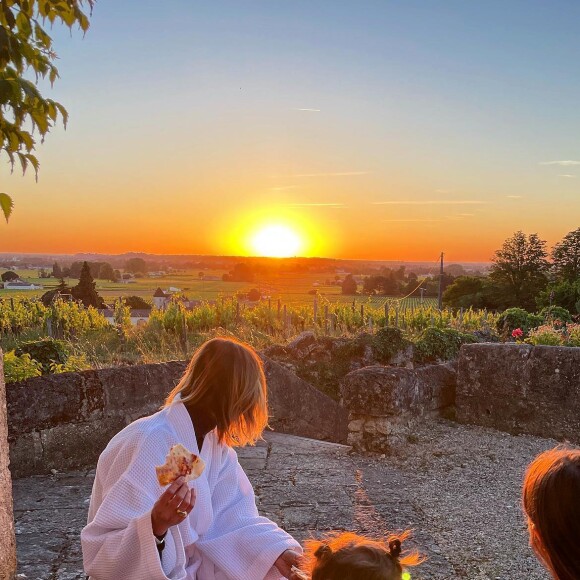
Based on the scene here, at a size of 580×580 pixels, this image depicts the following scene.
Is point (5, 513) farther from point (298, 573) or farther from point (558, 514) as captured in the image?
point (558, 514)

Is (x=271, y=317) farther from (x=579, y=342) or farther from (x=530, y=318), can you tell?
(x=579, y=342)

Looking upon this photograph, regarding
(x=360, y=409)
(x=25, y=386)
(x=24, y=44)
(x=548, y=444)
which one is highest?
(x=24, y=44)

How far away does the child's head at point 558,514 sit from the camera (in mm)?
1882

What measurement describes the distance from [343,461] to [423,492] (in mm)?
955

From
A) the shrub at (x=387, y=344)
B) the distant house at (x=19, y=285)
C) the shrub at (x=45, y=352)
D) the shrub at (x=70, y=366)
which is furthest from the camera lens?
the distant house at (x=19, y=285)

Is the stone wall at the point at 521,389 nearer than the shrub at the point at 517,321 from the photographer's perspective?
Yes

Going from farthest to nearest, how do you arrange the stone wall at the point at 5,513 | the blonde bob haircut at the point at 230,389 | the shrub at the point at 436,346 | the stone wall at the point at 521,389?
the shrub at the point at 436,346, the stone wall at the point at 521,389, the stone wall at the point at 5,513, the blonde bob haircut at the point at 230,389

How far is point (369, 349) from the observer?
9.28 meters

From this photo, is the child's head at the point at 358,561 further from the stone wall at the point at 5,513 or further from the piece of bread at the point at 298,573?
the stone wall at the point at 5,513

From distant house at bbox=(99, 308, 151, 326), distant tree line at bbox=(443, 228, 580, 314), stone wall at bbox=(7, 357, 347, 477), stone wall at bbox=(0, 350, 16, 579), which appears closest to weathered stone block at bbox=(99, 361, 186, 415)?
stone wall at bbox=(7, 357, 347, 477)

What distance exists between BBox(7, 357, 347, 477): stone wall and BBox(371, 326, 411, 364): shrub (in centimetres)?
322

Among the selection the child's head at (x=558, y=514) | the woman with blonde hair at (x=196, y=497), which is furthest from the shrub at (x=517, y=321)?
the child's head at (x=558, y=514)

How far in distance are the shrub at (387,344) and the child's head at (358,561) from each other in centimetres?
702

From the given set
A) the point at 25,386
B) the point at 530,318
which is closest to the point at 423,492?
the point at 25,386
